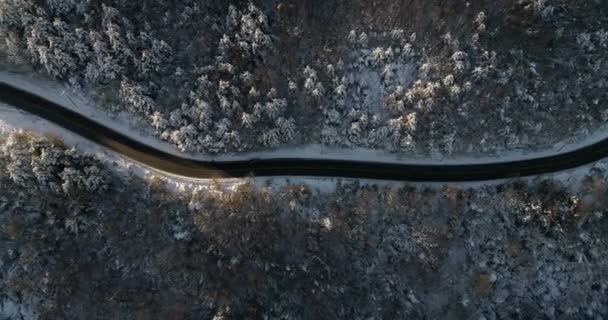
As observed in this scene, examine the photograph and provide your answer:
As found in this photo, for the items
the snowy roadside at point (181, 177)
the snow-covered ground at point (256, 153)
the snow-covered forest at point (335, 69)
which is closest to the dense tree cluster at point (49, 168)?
the snowy roadside at point (181, 177)

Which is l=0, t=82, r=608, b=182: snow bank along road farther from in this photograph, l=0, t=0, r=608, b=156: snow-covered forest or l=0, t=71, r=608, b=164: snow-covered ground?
l=0, t=0, r=608, b=156: snow-covered forest

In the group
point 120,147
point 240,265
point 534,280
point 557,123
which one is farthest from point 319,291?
point 557,123

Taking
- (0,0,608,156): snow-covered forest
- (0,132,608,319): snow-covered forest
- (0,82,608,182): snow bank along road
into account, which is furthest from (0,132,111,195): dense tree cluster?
(0,0,608,156): snow-covered forest

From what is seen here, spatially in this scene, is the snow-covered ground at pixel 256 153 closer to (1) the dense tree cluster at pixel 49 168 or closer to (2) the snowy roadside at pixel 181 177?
(2) the snowy roadside at pixel 181 177

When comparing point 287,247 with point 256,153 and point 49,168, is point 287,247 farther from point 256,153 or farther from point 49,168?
point 49,168

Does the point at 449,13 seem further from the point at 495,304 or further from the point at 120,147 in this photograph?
the point at 120,147

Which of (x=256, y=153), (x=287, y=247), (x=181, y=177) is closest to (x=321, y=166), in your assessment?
(x=256, y=153)
